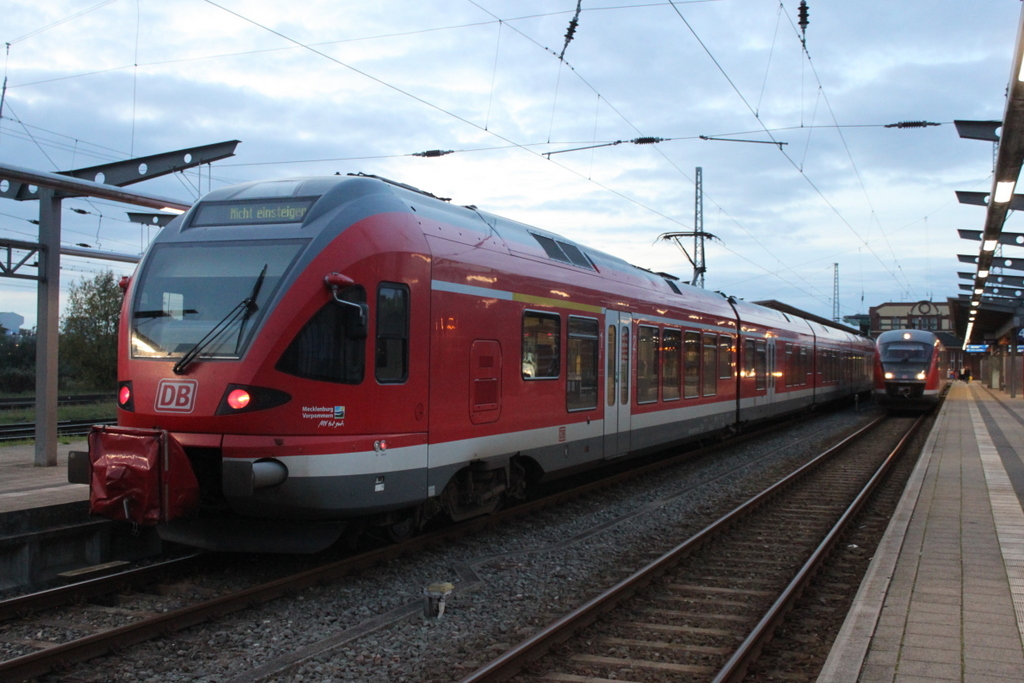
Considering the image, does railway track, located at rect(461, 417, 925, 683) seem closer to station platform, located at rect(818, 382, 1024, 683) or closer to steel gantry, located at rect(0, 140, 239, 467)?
station platform, located at rect(818, 382, 1024, 683)

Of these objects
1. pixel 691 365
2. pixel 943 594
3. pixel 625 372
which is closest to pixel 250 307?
pixel 943 594

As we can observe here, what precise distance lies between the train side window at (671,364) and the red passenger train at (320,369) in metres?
4.61

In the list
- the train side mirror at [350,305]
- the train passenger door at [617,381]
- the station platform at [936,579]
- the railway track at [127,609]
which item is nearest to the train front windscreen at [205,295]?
the train side mirror at [350,305]

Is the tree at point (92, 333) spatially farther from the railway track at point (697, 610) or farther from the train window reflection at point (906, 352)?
the railway track at point (697, 610)

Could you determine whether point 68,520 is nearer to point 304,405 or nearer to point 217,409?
point 217,409

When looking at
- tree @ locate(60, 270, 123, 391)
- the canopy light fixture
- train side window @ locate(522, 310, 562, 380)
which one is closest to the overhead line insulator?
the canopy light fixture

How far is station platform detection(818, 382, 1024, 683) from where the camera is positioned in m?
4.83

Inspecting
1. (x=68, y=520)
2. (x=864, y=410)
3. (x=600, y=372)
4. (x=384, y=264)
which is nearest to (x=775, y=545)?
(x=600, y=372)

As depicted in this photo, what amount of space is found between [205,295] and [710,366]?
11173 mm

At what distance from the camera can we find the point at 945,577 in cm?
685

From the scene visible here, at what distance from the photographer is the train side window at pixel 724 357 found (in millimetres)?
16516

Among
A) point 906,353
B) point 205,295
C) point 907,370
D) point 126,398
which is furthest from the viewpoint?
point 906,353

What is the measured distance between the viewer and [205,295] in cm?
676

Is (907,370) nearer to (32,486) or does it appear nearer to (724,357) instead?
(724,357)
